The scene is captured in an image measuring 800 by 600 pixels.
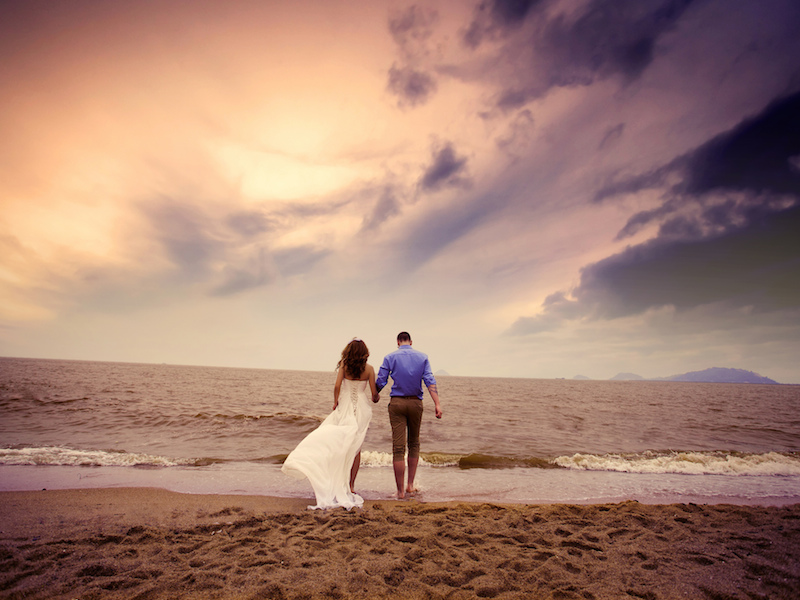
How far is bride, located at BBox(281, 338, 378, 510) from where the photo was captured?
547cm

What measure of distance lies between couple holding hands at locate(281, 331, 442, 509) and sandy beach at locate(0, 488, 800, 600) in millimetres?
562

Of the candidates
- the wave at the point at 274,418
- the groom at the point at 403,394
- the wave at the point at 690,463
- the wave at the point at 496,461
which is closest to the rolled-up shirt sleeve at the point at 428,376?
the groom at the point at 403,394

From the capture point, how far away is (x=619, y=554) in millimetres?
3883

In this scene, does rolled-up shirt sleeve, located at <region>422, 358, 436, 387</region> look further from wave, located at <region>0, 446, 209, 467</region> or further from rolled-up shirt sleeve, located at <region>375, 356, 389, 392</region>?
wave, located at <region>0, 446, 209, 467</region>

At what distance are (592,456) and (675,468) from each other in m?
1.88

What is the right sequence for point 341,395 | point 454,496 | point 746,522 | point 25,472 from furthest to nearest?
1. point 25,472
2. point 454,496
3. point 341,395
4. point 746,522

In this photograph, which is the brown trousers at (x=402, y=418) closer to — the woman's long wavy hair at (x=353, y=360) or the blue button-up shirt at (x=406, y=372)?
the blue button-up shirt at (x=406, y=372)

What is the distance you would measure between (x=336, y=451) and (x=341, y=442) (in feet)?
0.48

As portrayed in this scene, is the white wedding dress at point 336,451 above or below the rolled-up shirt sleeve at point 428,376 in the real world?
below

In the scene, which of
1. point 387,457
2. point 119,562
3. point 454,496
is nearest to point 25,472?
point 119,562

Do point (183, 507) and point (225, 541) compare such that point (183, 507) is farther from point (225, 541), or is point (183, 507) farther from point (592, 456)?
point (592, 456)

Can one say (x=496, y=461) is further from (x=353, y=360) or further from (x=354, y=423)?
(x=353, y=360)

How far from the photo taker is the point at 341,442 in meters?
5.73

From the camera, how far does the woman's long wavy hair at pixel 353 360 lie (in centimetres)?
595
